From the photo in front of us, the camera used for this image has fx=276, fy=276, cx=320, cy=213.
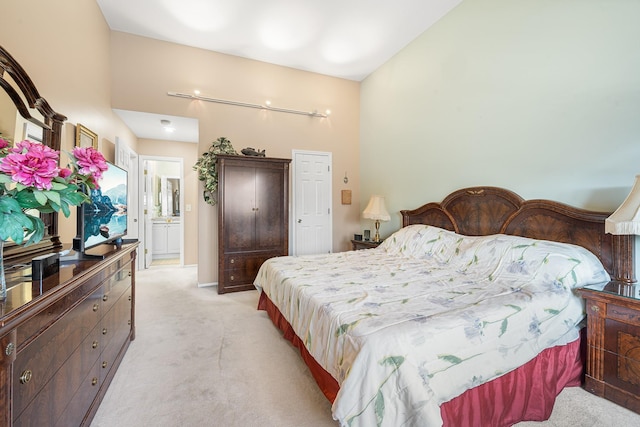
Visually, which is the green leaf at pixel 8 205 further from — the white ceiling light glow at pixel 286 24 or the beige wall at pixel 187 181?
the beige wall at pixel 187 181

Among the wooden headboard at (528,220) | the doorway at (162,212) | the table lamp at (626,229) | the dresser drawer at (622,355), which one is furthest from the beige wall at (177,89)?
the dresser drawer at (622,355)

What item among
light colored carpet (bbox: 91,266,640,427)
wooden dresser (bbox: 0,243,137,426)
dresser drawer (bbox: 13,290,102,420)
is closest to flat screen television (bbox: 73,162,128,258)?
wooden dresser (bbox: 0,243,137,426)

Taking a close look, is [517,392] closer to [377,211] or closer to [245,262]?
[377,211]

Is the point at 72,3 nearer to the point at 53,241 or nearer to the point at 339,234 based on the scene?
the point at 53,241

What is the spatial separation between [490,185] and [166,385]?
331 centimetres

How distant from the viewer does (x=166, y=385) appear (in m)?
1.88

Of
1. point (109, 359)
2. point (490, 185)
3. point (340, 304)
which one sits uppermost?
point (490, 185)

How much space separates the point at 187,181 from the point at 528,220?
536 centimetres

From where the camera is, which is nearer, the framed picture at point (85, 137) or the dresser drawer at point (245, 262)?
the framed picture at point (85, 137)

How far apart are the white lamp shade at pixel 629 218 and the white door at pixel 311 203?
361 cm

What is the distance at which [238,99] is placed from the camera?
430 cm

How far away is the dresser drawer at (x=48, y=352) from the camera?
898 mm

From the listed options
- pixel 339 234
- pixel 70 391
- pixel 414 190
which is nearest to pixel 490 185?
pixel 414 190

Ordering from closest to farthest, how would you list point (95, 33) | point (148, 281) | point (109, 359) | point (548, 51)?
point (109, 359), point (548, 51), point (95, 33), point (148, 281)
